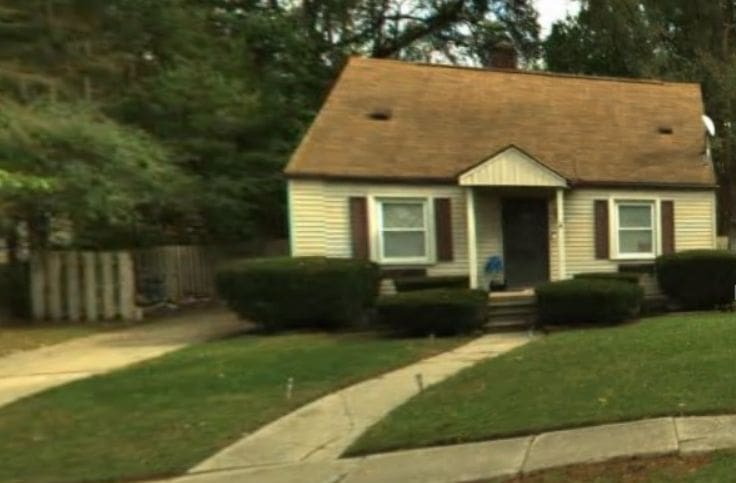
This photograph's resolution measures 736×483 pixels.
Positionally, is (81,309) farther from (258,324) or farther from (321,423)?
(321,423)

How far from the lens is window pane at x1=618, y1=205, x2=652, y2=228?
2000 centimetres

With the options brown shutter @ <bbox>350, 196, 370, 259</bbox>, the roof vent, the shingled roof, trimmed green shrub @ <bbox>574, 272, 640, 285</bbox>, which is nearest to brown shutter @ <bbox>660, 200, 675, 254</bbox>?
the shingled roof

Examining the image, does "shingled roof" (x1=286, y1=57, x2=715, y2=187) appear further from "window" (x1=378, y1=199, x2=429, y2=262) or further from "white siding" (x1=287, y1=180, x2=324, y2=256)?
"window" (x1=378, y1=199, x2=429, y2=262)

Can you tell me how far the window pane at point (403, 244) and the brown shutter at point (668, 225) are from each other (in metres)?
5.27

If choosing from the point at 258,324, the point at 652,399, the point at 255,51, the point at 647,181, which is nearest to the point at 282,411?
the point at 652,399

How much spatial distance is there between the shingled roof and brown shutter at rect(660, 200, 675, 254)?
52cm

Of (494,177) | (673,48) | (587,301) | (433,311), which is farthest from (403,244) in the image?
(673,48)

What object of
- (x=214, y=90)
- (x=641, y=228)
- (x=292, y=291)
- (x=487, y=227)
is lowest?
(x=292, y=291)

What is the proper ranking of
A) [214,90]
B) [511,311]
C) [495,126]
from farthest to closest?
[214,90]
[495,126]
[511,311]

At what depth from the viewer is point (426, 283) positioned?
58.7 ft

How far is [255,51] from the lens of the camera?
2664 cm

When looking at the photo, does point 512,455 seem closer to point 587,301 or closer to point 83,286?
point 587,301

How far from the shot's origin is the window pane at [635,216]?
2000cm

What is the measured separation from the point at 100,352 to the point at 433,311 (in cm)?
526
